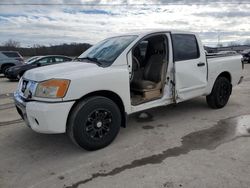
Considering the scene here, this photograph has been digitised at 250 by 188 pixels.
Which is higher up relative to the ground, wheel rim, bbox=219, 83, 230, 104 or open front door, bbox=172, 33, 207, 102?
open front door, bbox=172, 33, 207, 102

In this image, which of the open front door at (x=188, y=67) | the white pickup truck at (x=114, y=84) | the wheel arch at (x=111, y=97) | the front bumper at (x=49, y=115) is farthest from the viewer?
the open front door at (x=188, y=67)

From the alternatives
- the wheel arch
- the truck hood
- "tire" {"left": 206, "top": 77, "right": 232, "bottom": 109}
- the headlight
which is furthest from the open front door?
the headlight

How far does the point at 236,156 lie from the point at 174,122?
171cm

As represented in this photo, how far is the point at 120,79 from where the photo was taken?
400 centimetres

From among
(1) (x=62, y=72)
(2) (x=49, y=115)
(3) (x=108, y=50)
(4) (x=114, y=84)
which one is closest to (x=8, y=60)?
(3) (x=108, y=50)

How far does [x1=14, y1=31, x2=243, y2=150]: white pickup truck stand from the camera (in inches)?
138

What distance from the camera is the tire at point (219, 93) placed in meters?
5.82

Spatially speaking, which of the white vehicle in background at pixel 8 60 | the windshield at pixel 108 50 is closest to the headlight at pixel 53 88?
the windshield at pixel 108 50

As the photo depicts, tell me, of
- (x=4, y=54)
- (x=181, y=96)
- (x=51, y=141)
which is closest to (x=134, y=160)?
(x=51, y=141)

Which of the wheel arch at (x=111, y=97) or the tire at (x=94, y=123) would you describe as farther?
the wheel arch at (x=111, y=97)

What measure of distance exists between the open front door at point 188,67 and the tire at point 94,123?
158 centimetres

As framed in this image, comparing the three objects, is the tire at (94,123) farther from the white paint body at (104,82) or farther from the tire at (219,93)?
the tire at (219,93)

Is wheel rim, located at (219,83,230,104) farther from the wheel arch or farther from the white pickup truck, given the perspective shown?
the wheel arch

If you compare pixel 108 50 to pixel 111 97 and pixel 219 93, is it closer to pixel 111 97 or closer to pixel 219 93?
pixel 111 97
